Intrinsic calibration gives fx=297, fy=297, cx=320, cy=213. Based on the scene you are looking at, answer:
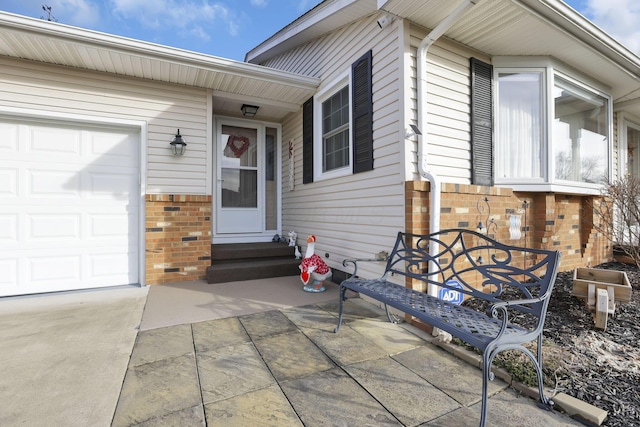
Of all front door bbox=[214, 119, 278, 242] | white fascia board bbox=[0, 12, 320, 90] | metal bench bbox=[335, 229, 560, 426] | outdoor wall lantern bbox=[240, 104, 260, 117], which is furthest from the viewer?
front door bbox=[214, 119, 278, 242]

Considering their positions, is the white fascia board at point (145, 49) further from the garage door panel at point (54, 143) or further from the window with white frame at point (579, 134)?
the window with white frame at point (579, 134)

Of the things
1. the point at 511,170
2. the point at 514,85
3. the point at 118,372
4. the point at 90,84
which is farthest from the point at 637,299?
the point at 90,84

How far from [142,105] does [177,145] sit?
68 centimetres

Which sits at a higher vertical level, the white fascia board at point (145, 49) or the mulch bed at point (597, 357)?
the white fascia board at point (145, 49)

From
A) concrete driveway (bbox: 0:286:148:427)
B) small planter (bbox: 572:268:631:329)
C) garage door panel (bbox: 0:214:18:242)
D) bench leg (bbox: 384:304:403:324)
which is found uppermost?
garage door panel (bbox: 0:214:18:242)

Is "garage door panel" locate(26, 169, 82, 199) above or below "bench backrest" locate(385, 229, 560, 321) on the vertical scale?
above

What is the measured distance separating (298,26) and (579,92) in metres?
4.06

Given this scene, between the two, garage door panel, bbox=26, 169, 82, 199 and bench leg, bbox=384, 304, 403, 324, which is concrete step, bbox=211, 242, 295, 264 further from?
bench leg, bbox=384, 304, 403, 324

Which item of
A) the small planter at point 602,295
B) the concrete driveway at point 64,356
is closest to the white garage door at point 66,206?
the concrete driveway at point 64,356

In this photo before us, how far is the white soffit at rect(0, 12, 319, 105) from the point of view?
302cm

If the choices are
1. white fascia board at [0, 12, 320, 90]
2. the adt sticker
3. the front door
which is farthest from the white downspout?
the front door

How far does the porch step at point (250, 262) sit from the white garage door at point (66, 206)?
1.10m

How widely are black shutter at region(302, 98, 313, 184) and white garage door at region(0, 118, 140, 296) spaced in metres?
2.34

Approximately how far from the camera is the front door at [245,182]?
16.6 feet
